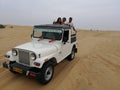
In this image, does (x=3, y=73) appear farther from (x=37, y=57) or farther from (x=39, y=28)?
(x=39, y=28)

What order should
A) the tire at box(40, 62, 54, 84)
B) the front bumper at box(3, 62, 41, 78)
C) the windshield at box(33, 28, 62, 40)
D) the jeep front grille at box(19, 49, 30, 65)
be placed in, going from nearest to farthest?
the front bumper at box(3, 62, 41, 78) < the tire at box(40, 62, 54, 84) < the jeep front grille at box(19, 49, 30, 65) < the windshield at box(33, 28, 62, 40)

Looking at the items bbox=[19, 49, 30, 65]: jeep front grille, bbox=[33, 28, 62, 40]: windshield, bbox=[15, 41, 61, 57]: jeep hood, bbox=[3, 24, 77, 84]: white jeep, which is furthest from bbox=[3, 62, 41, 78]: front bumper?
bbox=[33, 28, 62, 40]: windshield

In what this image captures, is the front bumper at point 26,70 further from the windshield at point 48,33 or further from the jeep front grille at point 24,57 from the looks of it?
the windshield at point 48,33

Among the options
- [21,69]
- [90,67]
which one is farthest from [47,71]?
[90,67]

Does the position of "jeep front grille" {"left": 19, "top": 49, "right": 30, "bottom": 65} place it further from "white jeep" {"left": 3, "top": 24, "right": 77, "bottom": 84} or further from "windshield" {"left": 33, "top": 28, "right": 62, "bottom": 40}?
"windshield" {"left": 33, "top": 28, "right": 62, "bottom": 40}

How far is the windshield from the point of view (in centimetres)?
677

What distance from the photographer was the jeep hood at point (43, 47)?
554cm

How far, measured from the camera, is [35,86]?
17.9 ft

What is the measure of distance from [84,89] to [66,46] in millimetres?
2596

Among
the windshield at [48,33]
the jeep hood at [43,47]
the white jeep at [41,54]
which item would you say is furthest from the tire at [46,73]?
the windshield at [48,33]

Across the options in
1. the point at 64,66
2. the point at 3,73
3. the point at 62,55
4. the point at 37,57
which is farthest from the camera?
the point at 64,66

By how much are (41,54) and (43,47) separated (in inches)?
25.6

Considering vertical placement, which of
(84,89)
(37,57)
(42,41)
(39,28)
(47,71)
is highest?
(39,28)

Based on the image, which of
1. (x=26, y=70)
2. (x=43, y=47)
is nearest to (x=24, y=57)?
(x=26, y=70)
